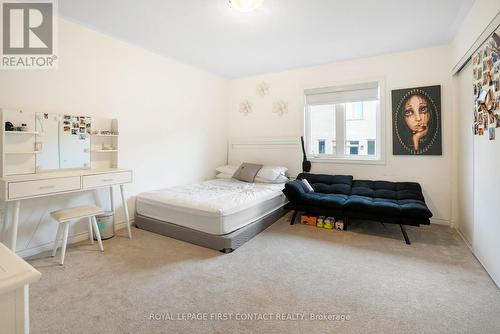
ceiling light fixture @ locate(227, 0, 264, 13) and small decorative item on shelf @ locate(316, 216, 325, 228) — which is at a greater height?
ceiling light fixture @ locate(227, 0, 264, 13)

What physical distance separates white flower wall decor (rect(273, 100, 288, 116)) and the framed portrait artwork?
1712 millimetres

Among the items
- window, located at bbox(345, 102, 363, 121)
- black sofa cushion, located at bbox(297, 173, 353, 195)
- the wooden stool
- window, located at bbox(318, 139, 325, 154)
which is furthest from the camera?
window, located at bbox(318, 139, 325, 154)

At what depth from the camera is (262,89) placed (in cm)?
475

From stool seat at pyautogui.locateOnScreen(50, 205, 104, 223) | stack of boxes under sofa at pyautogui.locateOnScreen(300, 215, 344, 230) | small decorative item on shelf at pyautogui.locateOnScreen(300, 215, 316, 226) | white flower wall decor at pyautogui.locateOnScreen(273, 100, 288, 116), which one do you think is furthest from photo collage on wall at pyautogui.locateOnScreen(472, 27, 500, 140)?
stool seat at pyautogui.locateOnScreen(50, 205, 104, 223)

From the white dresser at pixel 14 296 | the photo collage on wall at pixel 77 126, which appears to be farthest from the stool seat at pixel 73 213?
the white dresser at pixel 14 296

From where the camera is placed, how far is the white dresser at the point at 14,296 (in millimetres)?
639

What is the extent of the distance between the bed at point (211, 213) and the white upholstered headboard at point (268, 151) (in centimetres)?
99

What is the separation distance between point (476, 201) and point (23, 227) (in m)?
4.52

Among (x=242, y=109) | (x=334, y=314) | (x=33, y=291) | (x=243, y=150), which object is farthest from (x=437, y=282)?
(x=242, y=109)

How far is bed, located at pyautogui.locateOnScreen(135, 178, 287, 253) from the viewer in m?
2.64

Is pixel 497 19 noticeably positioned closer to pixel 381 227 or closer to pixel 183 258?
pixel 381 227

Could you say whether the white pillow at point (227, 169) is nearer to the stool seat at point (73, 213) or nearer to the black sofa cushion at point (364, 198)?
the black sofa cushion at point (364, 198)

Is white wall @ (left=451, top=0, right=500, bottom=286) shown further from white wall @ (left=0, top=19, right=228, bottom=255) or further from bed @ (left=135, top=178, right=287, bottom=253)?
white wall @ (left=0, top=19, right=228, bottom=255)

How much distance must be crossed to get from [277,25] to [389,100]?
2076 millimetres
